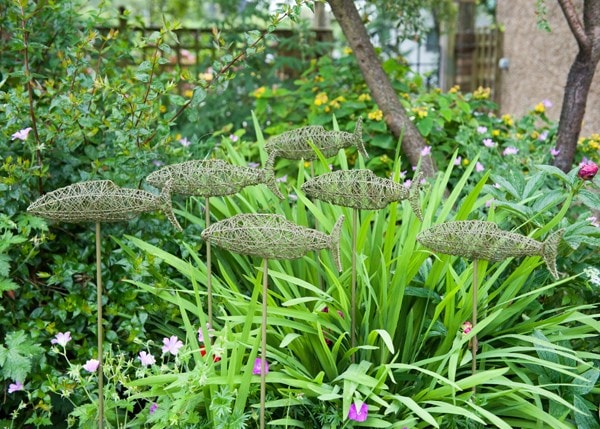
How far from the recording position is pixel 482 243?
1901mm

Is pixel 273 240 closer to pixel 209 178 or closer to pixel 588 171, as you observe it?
pixel 209 178

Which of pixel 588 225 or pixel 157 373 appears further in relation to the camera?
pixel 588 225

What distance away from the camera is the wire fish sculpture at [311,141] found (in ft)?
8.53

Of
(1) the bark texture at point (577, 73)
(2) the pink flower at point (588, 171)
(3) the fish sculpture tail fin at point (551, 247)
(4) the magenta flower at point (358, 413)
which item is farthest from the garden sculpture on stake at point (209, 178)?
(1) the bark texture at point (577, 73)

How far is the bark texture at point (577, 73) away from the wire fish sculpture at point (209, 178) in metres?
2.03

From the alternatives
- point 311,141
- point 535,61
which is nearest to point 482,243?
point 311,141

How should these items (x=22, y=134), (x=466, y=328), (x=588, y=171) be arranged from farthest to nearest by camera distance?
(x=22, y=134) < (x=588, y=171) < (x=466, y=328)

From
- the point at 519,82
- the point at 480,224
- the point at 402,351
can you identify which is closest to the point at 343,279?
the point at 402,351

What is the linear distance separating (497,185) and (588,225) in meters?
0.37

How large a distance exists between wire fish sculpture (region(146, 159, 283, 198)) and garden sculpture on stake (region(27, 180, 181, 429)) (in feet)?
0.40

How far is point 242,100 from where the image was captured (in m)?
5.86

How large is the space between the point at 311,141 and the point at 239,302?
63cm

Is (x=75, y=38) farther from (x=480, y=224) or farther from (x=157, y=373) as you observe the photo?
(x=480, y=224)

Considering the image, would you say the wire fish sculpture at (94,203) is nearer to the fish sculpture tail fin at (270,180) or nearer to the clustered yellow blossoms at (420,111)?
the fish sculpture tail fin at (270,180)
